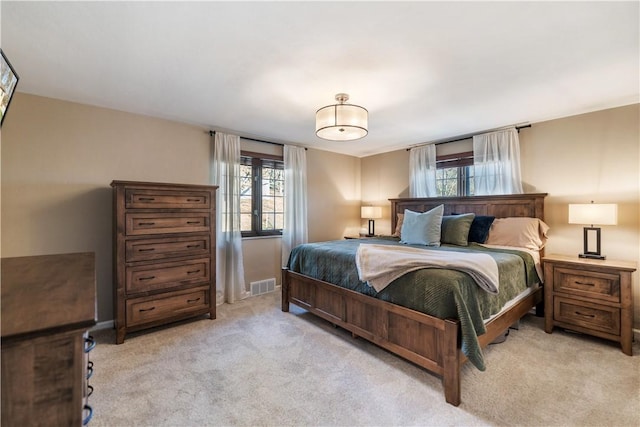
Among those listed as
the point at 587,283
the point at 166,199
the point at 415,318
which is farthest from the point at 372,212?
the point at 166,199

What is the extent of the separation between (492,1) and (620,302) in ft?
8.64

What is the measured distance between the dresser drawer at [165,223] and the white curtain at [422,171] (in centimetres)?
305

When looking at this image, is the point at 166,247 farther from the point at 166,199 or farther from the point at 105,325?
the point at 105,325

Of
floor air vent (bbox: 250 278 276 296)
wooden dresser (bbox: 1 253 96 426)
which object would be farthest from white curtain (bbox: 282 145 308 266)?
wooden dresser (bbox: 1 253 96 426)

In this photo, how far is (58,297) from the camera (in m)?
0.77

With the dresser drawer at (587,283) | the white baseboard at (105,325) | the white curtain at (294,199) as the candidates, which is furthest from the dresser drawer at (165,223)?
the dresser drawer at (587,283)

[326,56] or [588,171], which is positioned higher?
[326,56]

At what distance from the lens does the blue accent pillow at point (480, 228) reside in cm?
337

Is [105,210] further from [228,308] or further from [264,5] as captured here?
[264,5]

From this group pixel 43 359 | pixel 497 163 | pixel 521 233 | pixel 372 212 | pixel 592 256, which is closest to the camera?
pixel 43 359

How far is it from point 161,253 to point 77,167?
117 cm

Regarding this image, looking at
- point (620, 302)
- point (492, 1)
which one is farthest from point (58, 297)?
point (620, 302)

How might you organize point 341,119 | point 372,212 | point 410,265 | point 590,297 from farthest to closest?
point 372,212 < point 590,297 < point 341,119 < point 410,265

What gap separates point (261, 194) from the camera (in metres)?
4.16
